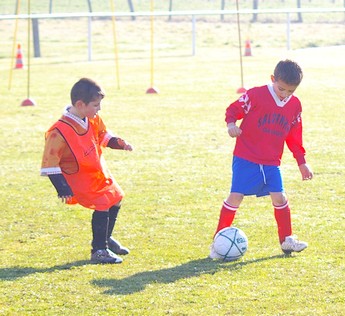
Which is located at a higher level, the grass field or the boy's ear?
the boy's ear

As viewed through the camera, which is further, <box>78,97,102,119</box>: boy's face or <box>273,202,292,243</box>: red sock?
<box>273,202,292,243</box>: red sock

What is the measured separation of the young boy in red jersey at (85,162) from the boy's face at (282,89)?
1201 mm

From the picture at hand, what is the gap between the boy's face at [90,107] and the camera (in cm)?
626

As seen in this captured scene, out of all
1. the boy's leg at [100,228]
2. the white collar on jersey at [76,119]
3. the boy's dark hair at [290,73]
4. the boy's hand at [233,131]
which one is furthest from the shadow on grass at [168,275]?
the boy's dark hair at [290,73]

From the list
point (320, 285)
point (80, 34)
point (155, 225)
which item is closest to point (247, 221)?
point (155, 225)

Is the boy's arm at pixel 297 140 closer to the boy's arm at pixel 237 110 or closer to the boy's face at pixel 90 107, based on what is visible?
the boy's arm at pixel 237 110

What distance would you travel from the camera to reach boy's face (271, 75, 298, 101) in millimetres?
6309

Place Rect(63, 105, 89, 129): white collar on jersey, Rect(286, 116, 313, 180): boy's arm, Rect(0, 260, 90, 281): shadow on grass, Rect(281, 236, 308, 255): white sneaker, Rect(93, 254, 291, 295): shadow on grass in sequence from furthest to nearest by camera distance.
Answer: Rect(286, 116, 313, 180): boy's arm
Rect(281, 236, 308, 255): white sneaker
Rect(63, 105, 89, 129): white collar on jersey
Rect(0, 260, 90, 281): shadow on grass
Rect(93, 254, 291, 295): shadow on grass

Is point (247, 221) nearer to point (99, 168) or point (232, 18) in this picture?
point (99, 168)

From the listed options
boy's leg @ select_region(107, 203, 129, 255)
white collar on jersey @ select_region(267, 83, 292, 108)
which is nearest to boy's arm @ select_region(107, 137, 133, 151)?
boy's leg @ select_region(107, 203, 129, 255)

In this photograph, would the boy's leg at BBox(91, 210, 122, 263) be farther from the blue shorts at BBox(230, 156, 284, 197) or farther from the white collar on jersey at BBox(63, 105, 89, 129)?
the blue shorts at BBox(230, 156, 284, 197)

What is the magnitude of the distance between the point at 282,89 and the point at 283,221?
0.95 metres

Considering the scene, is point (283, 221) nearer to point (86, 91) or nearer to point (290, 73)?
point (290, 73)

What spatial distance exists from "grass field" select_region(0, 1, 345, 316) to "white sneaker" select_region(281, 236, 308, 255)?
0.06 metres
